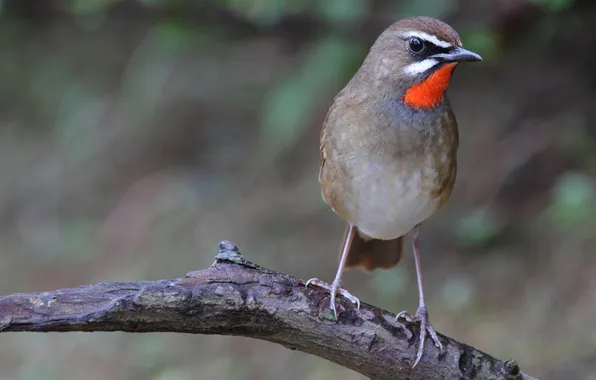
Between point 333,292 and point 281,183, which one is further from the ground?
point 281,183

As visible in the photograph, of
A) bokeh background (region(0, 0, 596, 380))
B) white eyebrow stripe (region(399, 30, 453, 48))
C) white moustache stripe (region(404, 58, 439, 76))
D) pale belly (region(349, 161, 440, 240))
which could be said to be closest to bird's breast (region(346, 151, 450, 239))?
pale belly (region(349, 161, 440, 240))

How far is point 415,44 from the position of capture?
3414 mm

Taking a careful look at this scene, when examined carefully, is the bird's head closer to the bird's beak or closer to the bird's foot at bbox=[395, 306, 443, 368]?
the bird's beak

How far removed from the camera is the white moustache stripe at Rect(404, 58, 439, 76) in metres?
3.36

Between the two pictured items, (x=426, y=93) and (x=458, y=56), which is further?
(x=426, y=93)

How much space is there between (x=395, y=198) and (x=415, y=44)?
68cm

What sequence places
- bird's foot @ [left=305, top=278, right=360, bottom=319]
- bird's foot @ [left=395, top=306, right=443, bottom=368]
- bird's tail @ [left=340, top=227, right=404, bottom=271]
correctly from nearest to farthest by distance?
bird's foot @ [left=305, top=278, right=360, bottom=319]
bird's foot @ [left=395, top=306, right=443, bottom=368]
bird's tail @ [left=340, top=227, right=404, bottom=271]

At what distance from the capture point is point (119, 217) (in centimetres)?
762

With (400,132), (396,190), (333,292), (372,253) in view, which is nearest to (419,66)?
(400,132)

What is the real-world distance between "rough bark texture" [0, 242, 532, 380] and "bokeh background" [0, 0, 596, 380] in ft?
7.14

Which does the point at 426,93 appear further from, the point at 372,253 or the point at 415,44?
the point at 372,253

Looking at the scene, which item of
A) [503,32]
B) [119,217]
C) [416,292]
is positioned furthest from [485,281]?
[119,217]

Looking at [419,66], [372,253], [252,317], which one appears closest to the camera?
[252,317]

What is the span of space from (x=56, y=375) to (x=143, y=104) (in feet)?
9.54
